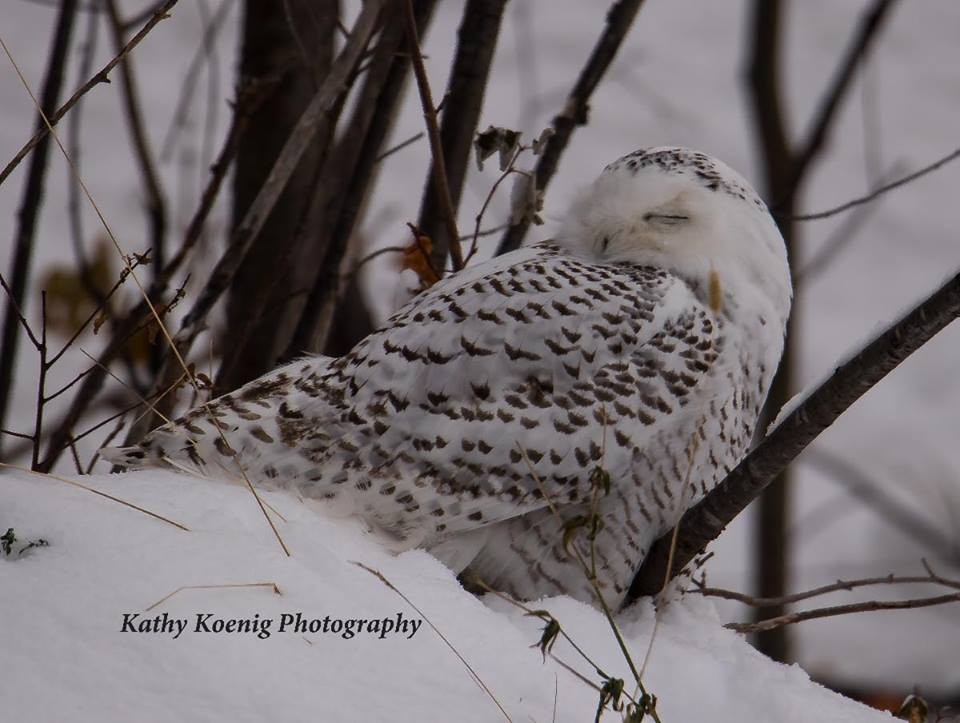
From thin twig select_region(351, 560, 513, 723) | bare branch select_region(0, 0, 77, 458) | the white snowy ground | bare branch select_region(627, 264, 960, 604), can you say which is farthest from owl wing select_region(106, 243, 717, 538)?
bare branch select_region(0, 0, 77, 458)

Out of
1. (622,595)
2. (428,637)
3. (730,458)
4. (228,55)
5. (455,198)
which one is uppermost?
(228,55)

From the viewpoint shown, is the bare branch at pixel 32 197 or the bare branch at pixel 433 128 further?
the bare branch at pixel 32 197

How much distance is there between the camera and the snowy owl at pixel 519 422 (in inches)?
101

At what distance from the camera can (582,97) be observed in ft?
11.6

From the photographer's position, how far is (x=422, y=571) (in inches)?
93.0

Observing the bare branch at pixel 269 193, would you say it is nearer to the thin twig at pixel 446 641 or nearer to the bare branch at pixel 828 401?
the thin twig at pixel 446 641

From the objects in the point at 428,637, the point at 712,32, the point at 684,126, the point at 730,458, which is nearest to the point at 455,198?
the point at 730,458

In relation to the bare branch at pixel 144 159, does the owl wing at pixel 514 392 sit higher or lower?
lower

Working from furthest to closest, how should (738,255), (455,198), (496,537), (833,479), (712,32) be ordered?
(712,32)
(833,479)
(455,198)
(738,255)
(496,537)

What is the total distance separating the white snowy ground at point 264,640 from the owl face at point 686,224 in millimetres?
784

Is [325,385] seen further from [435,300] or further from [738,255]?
[738,255]

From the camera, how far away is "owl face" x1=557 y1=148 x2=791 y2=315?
2836 millimetres

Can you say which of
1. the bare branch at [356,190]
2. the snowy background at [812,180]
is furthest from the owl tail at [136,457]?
the snowy background at [812,180]

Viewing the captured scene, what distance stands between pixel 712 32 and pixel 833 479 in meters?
4.35
